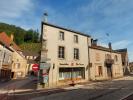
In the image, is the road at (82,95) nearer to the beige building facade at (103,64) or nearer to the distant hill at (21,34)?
the beige building facade at (103,64)

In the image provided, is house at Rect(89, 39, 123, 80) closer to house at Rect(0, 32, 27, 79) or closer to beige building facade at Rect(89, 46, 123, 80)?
beige building facade at Rect(89, 46, 123, 80)

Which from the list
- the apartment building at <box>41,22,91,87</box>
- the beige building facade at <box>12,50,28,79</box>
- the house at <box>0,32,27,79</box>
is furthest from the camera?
the beige building facade at <box>12,50,28,79</box>

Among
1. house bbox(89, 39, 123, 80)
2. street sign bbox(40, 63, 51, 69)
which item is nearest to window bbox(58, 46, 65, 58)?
street sign bbox(40, 63, 51, 69)

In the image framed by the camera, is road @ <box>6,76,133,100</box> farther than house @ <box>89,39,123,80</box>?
No

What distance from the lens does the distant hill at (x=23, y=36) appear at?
82781mm

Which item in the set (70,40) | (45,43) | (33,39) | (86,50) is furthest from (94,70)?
(33,39)

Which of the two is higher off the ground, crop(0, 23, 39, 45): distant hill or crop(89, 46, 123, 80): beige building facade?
crop(0, 23, 39, 45): distant hill

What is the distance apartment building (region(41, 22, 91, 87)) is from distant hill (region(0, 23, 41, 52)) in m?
56.3

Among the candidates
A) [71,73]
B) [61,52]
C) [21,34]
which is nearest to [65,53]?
[61,52]

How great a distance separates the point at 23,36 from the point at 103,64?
7131 cm

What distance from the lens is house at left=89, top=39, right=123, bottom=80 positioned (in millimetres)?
27442

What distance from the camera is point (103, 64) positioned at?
30.1m

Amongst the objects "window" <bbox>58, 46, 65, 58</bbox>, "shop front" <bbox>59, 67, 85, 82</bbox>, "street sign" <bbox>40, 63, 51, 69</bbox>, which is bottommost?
"shop front" <bbox>59, 67, 85, 82</bbox>

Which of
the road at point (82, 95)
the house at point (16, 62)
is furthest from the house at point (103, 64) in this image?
the house at point (16, 62)
